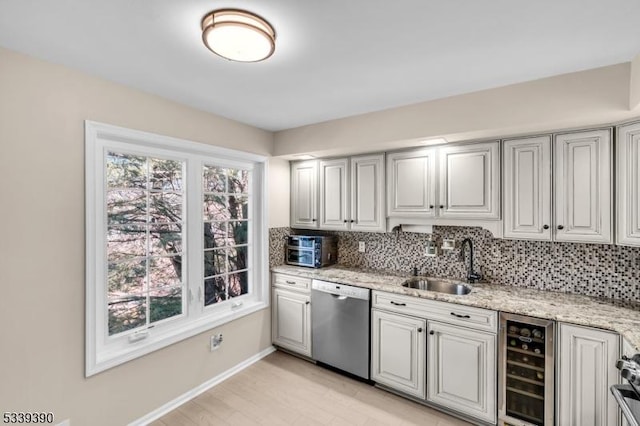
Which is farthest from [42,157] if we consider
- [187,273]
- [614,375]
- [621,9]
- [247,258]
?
[614,375]

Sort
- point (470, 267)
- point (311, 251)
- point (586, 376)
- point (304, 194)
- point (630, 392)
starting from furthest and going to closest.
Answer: point (304, 194) < point (311, 251) < point (470, 267) < point (586, 376) < point (630, 392)

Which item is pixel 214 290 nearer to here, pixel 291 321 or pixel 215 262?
pixel 215 262

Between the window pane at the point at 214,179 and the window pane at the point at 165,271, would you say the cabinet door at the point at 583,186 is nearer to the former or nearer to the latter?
the window pane at the point at 214,179

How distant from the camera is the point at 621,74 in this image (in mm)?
1844

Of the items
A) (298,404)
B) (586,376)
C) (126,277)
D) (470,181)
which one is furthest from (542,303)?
(126,277)

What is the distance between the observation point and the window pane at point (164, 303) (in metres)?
2.47

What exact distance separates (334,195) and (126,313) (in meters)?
2.20

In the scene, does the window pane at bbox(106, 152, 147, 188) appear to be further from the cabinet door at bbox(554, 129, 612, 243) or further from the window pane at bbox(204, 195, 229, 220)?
the cabinet door at bbox(554, 129, 612, 243)

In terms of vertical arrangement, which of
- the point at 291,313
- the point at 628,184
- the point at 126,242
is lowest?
the point at 291,313

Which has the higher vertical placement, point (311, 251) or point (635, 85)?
point (635, 85)

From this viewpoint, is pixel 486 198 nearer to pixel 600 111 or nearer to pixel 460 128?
pixel 460 128

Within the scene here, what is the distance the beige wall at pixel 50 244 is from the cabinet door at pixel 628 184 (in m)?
3.38

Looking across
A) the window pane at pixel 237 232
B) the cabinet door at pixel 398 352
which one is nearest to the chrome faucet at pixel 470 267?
the cabinet door at pixel 398 352

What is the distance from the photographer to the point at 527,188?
7.68 feet
